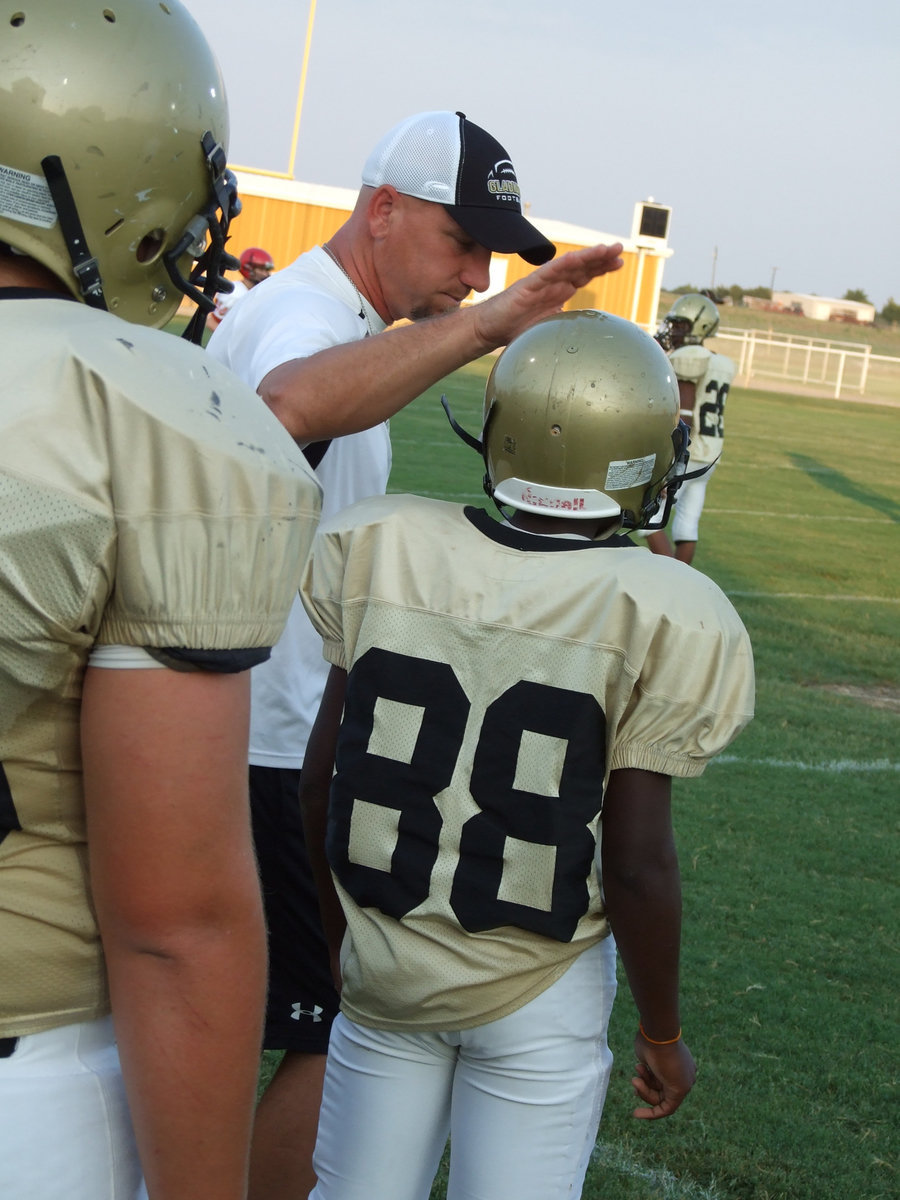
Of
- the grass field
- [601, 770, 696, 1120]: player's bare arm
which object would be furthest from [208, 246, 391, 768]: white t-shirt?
the grass field

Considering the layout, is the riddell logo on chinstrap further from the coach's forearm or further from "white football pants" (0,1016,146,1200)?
"white football pants" (0,1016,146,1200)

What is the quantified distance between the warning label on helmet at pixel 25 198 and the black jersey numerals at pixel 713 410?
924 centimetres

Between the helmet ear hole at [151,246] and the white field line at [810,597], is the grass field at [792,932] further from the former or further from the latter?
the helmet ear hole at [151,246]

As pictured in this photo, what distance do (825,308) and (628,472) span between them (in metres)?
85.1

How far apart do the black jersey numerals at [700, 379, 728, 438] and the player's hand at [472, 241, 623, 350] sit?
312 inches

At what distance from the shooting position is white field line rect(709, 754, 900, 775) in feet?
20.6

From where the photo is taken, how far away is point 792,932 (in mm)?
4520

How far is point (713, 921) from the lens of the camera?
4.55m

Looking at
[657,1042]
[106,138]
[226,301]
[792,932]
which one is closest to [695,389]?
[226,301]

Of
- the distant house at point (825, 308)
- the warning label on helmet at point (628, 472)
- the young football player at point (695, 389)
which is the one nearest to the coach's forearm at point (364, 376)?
the warning label on helmet at point (628, 472)

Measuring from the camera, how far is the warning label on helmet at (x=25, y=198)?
1.17 m

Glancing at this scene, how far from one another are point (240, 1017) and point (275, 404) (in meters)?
1.37

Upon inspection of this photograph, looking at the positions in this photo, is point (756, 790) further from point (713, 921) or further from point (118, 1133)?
point (118, 1133)

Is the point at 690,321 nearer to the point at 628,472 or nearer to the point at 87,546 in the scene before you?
the point at 628,472
